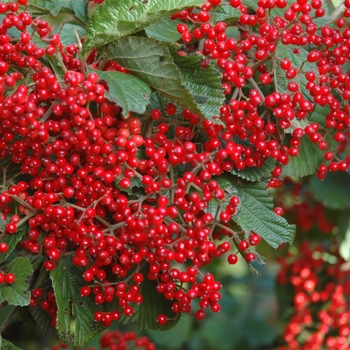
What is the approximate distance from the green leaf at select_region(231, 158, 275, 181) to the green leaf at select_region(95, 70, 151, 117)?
0.31 meters

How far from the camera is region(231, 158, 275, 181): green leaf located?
125cm

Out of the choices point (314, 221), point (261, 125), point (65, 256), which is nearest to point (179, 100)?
point (261, 125)

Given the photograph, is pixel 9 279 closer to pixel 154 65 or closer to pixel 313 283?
pixel 154 65

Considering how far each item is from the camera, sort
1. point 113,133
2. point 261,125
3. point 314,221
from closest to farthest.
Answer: point 113,133
point 261,125
point 314,221

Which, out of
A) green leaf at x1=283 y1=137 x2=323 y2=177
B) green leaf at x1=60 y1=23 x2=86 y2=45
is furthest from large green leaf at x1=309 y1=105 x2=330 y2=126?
green leaf at x1=60 y1=23 x2=86 y2=45

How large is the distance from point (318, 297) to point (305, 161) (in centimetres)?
143

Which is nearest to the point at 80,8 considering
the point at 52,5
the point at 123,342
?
the point at 52,5

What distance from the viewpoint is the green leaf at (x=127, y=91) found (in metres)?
1.01

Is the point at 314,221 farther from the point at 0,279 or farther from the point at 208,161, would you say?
the point at 0,279

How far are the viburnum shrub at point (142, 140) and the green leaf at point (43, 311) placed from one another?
2 cm

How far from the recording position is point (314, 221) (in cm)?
258

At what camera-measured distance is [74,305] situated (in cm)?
126

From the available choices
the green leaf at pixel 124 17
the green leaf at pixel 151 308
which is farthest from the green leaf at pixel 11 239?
the green leaf at pixel 124 17

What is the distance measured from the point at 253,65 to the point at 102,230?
50cm
